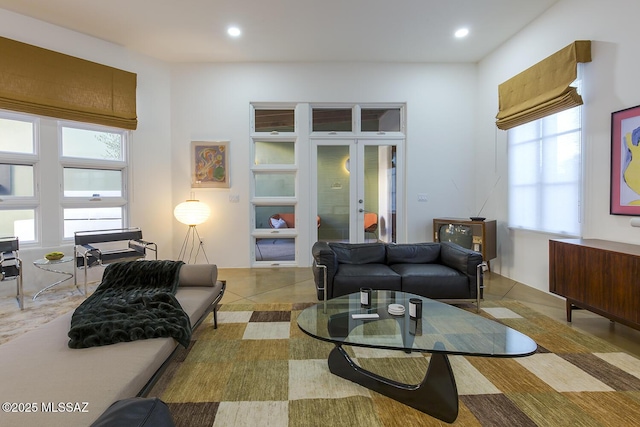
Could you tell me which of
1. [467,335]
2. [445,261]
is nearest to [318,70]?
[445,261]

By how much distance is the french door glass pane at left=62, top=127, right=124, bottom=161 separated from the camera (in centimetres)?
445

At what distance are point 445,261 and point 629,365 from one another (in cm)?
174

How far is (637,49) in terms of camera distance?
9.60 feet

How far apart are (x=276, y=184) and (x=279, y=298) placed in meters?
2.37

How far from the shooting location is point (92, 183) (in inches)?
184

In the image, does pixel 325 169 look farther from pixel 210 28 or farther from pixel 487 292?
pixel 487 292

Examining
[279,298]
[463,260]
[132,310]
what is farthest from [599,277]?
[132,310]

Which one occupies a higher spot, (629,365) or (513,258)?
(513,258)

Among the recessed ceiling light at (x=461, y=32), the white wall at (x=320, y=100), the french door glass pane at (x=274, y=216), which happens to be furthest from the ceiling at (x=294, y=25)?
the french door glass pane at (x=274, y=216)

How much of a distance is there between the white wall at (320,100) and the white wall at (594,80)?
1087 millimetres

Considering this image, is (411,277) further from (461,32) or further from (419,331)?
(461,32)

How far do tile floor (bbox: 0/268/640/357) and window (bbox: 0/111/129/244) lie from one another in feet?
2.74

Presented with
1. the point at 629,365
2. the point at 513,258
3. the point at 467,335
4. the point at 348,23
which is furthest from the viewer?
the point at 513,258

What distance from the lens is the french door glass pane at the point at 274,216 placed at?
5605 millimetres
